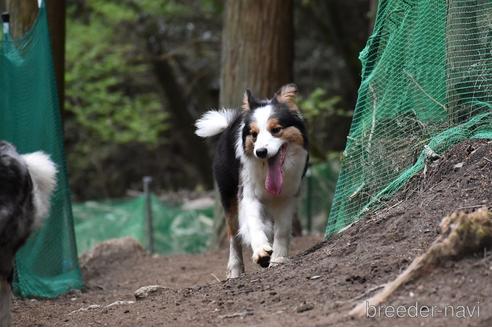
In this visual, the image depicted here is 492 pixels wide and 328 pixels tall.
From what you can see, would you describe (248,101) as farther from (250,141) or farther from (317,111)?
(317,111)

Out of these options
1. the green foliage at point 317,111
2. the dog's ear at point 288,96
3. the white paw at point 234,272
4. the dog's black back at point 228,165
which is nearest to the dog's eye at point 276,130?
the dog's ear at point 288,96

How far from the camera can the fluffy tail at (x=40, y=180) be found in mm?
6883

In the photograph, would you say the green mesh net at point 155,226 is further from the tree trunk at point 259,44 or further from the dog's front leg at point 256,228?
the dog's front leg at point 256,228

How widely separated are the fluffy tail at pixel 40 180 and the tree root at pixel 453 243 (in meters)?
2.73

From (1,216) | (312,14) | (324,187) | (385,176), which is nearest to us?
(1,216)

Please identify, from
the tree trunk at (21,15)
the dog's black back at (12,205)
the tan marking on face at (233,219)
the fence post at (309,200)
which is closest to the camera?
the dog's black back at (12,205)

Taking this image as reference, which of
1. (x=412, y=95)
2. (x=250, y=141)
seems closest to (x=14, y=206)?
(x=250, y=141)

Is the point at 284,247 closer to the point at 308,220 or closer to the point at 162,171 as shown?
the point at 308,220

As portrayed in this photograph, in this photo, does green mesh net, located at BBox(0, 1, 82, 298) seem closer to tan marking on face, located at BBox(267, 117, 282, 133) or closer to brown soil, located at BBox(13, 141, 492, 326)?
brown soil, located at BBox(13, 141, 492, 326)

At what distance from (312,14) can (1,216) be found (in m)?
15.2

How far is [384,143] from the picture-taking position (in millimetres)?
8039

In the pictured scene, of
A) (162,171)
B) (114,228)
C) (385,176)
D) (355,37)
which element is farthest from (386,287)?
(162,171)

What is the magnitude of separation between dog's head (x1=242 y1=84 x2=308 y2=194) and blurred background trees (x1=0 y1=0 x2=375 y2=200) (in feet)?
27.6

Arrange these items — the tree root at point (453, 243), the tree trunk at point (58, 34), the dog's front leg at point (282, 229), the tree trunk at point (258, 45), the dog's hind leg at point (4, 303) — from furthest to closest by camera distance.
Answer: the tree trunk at point (258, 45)
the tree trunk at point (58, 34)
the dog's front leg at point (282, 229)
the dog's hind leg at point (4, 303)
the tree root at point (453, 243)
